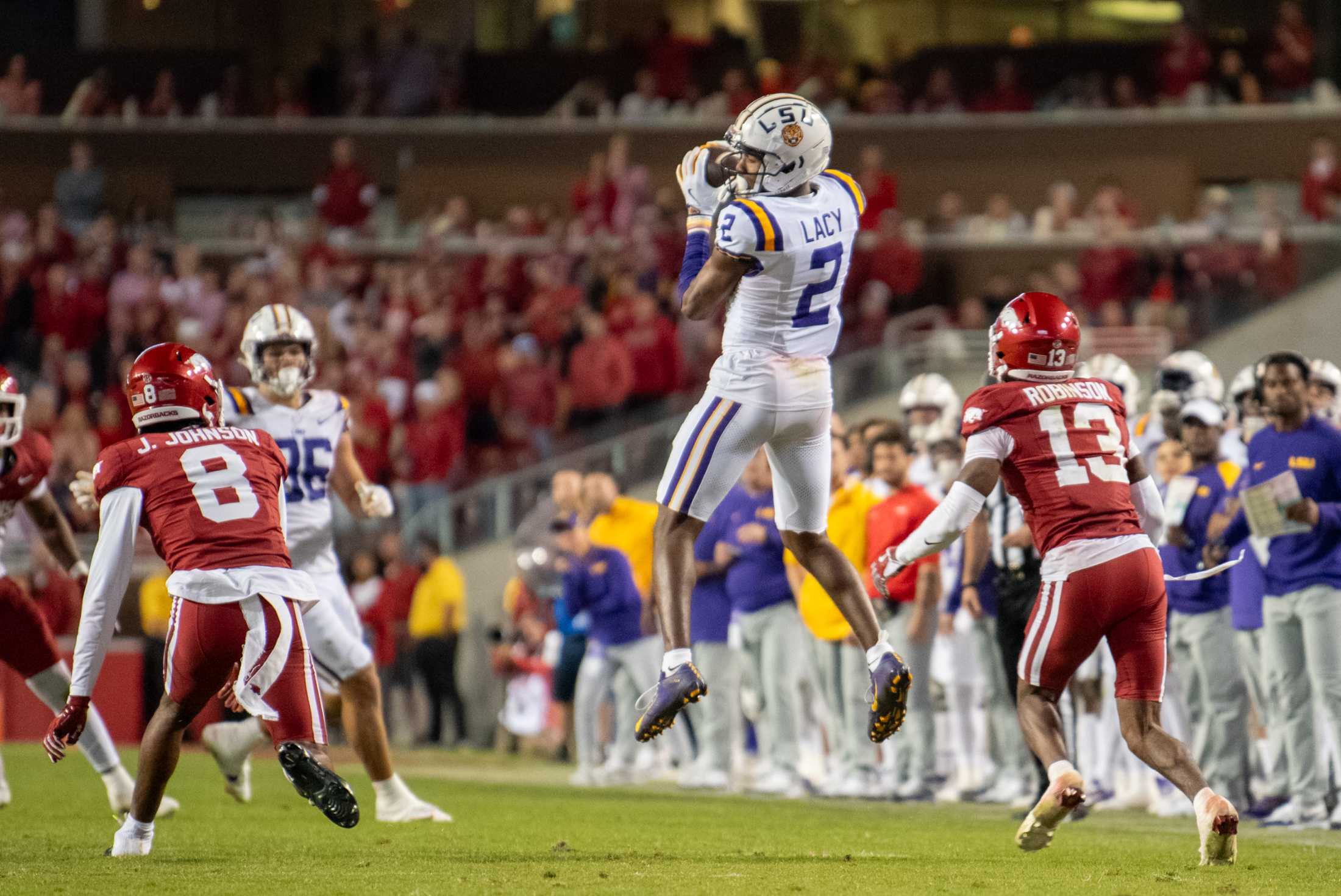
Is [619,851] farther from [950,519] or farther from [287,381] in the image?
[287,381]

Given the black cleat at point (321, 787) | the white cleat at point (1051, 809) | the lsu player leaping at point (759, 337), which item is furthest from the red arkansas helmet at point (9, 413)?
the white cleat at point (1051, 809)

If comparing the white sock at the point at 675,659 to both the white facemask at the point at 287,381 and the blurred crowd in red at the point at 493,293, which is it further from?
the blurred crowd in red at the point at 493,293

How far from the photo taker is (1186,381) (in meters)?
11.3

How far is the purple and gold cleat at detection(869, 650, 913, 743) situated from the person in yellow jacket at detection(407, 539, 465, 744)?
968cm

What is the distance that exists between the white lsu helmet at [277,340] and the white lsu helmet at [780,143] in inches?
122

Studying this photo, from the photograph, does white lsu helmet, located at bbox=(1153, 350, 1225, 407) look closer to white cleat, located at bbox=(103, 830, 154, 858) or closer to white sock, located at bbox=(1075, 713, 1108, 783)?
white sock, located at bbox=(1075, 713, 1108, 783)

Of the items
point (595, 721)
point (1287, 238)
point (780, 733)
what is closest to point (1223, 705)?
point (780, 733)

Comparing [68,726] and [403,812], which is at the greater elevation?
[68,726]

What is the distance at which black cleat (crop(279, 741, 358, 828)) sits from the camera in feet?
23.5

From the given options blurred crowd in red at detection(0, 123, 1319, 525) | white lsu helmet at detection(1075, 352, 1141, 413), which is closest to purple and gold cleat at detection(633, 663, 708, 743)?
white lsu helmet at detection(1075, 352, 1141, 413)

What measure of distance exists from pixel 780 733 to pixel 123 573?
5848mm

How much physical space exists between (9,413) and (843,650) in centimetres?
517

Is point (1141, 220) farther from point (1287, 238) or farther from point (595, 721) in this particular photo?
point (595, 721)

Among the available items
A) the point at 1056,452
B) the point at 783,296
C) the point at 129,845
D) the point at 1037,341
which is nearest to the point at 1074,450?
the point at 1056,452
